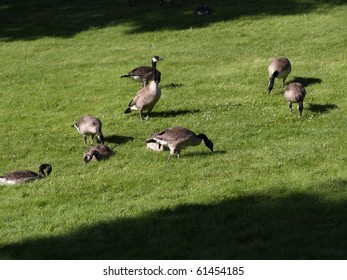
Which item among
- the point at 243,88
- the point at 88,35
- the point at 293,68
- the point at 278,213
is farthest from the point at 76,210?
the point at 88,35

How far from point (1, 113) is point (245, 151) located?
1448cm

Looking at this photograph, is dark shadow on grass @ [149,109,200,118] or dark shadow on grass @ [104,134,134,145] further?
dark shadow on grass @ [149,109,200,118]

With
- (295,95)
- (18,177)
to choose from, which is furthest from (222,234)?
(295,95)

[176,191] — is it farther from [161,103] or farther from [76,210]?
[161,103]

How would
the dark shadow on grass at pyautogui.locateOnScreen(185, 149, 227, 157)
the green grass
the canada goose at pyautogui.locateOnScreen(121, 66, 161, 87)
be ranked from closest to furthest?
1. the green grass
2. the dark shadow on grass at pyautogui.locateOnScreen(185, 149, 227, 157)
3. the canada goose at pyautogui.locateOnScreen(121, 66, 161, 87)

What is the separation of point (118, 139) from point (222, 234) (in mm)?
11157

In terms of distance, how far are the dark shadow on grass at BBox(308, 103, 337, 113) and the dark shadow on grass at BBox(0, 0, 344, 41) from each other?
725 inches

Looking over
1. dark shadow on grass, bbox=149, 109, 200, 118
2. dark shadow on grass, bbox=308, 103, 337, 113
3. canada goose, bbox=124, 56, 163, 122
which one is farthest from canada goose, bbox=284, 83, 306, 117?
canada goose, bbox=124, 56, 163, 122

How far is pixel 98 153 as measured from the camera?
23.3m

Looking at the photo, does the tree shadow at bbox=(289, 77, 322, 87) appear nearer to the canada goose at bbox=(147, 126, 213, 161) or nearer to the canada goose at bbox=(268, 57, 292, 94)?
the canada goose at bbox=(268, 57, 292, 94)

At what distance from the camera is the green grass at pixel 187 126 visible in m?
15.9

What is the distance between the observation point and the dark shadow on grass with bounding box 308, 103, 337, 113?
Answer: 27.1m

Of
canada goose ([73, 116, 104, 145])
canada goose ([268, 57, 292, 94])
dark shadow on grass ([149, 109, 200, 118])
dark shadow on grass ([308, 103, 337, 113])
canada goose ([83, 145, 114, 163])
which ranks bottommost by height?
dark shadow on grass ([149, 109, 200, 118])

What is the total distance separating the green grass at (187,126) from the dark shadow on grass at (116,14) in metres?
0.21
